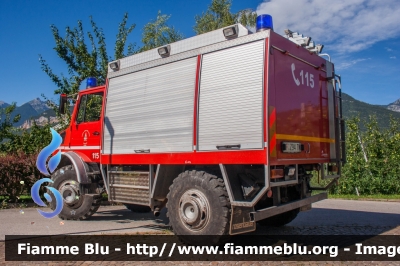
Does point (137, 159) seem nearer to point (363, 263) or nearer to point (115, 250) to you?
point (115, 250)

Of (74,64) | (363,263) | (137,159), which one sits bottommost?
(363,263)

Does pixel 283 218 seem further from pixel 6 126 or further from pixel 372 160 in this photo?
pixel 6 126

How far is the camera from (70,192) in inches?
336

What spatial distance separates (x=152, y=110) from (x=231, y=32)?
81.3 inches

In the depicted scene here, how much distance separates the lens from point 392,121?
1655 cm

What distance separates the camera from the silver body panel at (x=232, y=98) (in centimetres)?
555

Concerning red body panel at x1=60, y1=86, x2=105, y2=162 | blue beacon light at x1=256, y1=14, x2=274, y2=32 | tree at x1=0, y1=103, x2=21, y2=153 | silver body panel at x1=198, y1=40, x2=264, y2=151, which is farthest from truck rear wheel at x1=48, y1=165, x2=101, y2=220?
tree at x1=0, y1=103, x2=21, y2=153

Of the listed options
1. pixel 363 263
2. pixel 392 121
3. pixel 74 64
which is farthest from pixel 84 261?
pixel 392 121

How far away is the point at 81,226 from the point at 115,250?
2353mm

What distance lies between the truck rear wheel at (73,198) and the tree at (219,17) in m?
17.1

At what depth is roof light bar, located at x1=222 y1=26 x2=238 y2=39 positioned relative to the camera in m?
5.98

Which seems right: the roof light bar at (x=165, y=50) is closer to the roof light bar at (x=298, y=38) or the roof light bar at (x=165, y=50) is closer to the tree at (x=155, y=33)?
the roof light bar at (x=298, y=38)

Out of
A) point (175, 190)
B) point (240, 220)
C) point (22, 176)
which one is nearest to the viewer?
point (240, 220)

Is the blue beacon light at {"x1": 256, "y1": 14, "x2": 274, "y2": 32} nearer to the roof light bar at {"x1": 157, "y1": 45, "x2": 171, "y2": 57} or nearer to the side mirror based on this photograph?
the roof light bar at {"x1": 157, "y1": 45, "x2": 171, "y2": 57}
